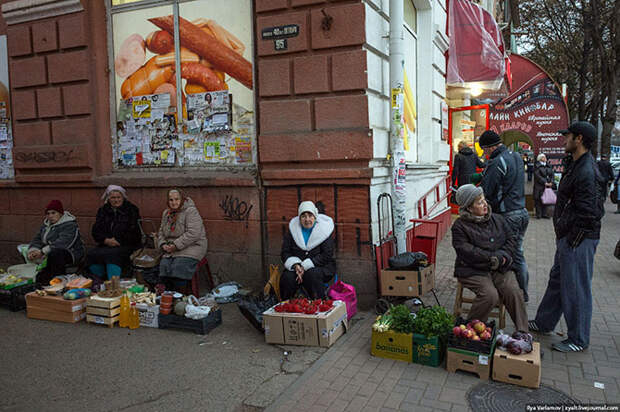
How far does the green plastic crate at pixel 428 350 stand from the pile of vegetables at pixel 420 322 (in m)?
0.05

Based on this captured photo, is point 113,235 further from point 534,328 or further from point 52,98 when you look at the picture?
point 534,328

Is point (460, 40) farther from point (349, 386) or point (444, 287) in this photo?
point (349, 386)

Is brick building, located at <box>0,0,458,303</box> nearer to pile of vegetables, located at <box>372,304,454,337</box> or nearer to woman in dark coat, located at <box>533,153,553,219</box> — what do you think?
pile of vegetables, located at <box>372,304,454,337</box>

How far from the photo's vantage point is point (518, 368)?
3.46 m

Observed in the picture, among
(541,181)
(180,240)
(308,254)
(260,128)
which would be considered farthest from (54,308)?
(541,181)

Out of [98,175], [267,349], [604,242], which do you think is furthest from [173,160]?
[604,242]

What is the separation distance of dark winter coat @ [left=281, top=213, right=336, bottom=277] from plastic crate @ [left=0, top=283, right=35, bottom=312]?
3.25 m

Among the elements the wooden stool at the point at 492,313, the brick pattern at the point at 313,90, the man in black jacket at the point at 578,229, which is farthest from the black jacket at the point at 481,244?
the brick pattern at the point at 313,90

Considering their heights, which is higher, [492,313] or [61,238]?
[61,238]

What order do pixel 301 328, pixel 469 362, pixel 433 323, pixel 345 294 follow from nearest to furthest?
pixel 469 362, pixel 433 323, pixel 301 328, pixel 345 294

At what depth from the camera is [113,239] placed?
6188 mm

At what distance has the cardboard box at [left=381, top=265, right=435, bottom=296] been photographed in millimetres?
4812

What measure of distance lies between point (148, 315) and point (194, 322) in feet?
1.92

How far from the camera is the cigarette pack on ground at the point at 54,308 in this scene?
513 centimetres
